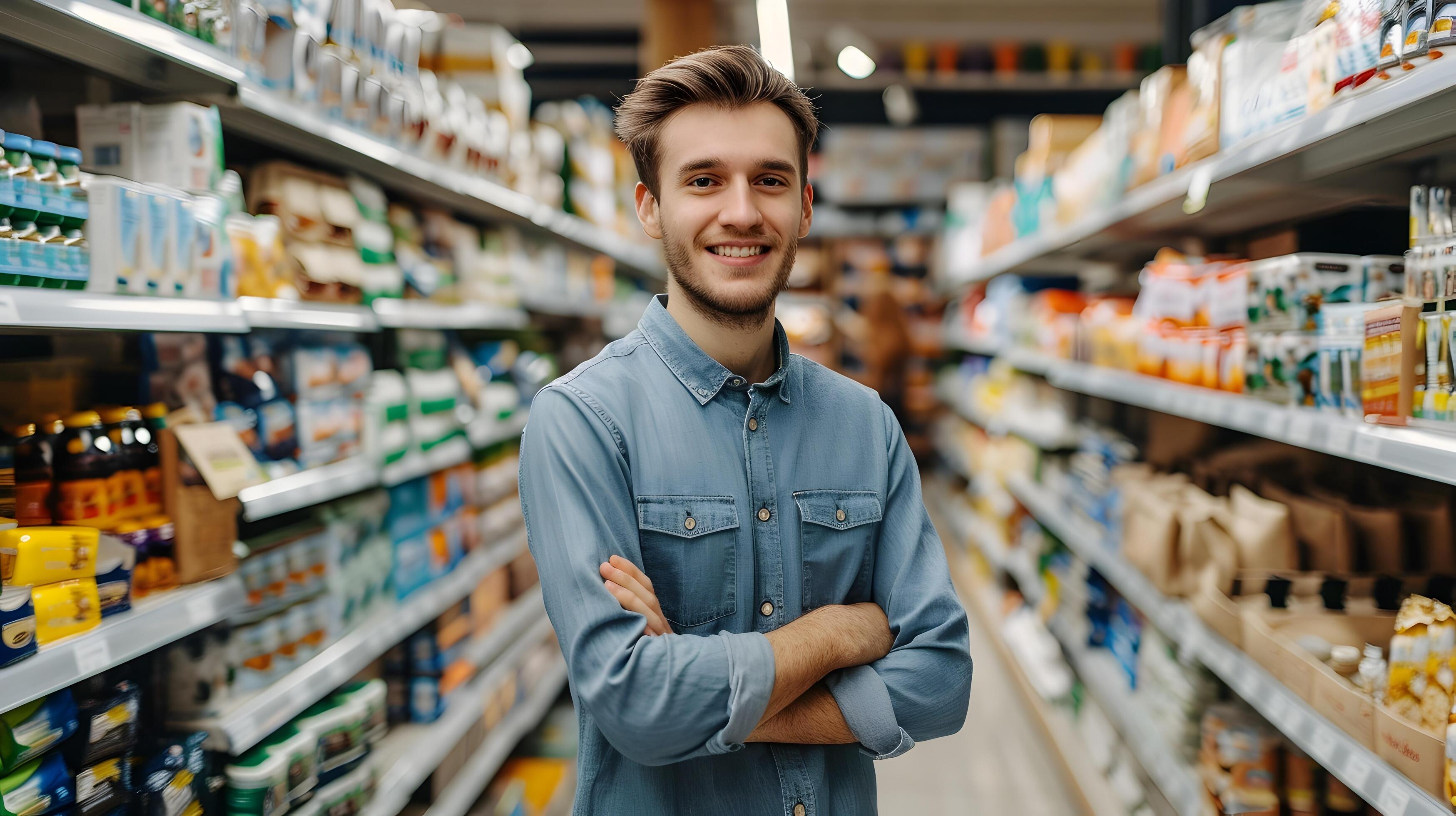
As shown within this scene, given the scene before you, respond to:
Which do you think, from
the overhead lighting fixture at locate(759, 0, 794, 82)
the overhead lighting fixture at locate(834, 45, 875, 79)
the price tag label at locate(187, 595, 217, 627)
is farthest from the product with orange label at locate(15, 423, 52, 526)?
the overhead lighting fixture at locate(834, 45, 875, 79)

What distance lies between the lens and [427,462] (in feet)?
8.49

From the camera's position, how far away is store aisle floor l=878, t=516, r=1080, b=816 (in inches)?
128

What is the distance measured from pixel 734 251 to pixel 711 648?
1.81 ft

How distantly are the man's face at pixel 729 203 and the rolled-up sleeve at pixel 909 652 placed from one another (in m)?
0.41

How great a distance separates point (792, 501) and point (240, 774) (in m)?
1.15

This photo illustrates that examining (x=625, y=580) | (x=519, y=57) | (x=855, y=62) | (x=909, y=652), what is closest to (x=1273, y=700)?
(x=909, y=652)

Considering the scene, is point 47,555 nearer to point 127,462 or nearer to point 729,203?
point 127,462

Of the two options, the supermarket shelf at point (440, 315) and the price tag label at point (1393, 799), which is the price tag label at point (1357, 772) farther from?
the supermarket shelf at point (440, 315)

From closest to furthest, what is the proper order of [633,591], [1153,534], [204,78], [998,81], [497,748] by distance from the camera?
1. [633,591]
2. [204,78]
3. [1153,534]
4. [497,748]
5. [998,81]

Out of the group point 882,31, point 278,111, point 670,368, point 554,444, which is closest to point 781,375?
point 670,368

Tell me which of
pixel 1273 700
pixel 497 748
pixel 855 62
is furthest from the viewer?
pixel 855 62

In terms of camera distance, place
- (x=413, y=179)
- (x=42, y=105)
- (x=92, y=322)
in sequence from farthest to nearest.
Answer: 1. (x=413, y=179)
2. (x=42, y=105)
3. (x=92, y=322)

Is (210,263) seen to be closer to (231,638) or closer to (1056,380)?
(231,638)

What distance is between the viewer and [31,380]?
149cm
